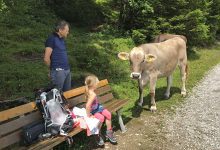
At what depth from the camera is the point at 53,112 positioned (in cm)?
720

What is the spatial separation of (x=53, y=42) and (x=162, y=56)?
455cm

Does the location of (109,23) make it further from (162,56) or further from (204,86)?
(162,56)

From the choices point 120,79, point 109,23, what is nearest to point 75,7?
point 109,23

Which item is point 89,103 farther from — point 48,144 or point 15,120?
point 15,120

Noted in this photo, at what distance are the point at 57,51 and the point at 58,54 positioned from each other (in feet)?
0.26

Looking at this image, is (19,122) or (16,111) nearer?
(16,111)

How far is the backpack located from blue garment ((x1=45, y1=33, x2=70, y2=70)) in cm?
125

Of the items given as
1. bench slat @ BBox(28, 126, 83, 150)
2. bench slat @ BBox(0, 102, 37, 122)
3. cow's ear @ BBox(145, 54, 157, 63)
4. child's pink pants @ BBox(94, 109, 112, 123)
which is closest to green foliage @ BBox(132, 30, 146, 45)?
cow's ear @ BBox(145, 54, 157, 63)

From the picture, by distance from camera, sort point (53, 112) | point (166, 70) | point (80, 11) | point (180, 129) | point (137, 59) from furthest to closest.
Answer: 1. point (80, 11)
2. point (166, 70)
3. point (137, 59)
4. point (180, 129)
5. point (53, 112)

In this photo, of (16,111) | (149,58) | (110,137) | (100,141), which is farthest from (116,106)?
(16,111)

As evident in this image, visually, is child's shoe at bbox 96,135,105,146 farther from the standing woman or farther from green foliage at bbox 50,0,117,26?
green foliage at bbox 50,0,117,26

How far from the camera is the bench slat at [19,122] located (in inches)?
251

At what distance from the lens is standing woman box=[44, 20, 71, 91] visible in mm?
8297

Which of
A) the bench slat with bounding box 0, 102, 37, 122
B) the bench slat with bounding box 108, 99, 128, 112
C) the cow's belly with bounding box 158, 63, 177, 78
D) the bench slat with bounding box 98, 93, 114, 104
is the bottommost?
the bench slat with bounding box 108, 99, 128, 112
